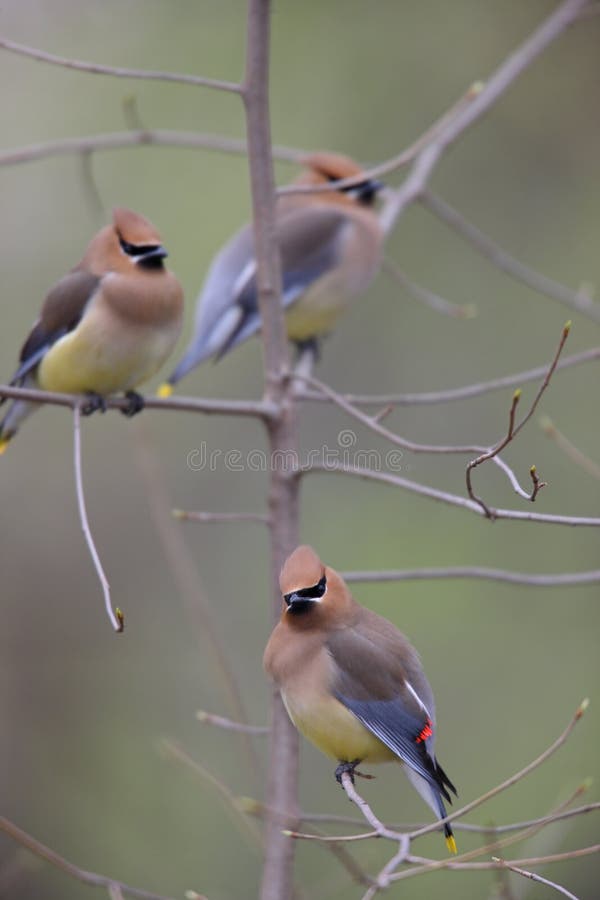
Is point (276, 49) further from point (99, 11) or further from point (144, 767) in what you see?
point (144, 767)

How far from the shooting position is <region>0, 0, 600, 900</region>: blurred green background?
20.2 ft

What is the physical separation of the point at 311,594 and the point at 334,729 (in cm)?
32

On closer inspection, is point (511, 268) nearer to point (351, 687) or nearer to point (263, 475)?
point (351, 687)

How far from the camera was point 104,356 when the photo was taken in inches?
151

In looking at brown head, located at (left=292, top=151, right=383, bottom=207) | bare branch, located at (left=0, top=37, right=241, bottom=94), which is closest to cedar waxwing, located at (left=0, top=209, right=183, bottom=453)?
bare branch, located at (left=0, top=37, right=241, bottom=94)

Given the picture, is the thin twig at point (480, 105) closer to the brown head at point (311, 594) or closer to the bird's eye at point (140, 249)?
the bird's eye at point (140, 249)

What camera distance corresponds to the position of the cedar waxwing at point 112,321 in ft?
12.5

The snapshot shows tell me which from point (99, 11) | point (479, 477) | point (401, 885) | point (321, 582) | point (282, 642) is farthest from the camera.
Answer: point (99, 11)

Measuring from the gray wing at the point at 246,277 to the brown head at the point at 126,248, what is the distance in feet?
2.43

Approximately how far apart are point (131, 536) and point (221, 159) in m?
2.09

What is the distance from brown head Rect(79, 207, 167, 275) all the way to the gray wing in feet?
2.43

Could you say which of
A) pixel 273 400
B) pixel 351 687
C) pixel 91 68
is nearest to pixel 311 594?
pixel 351 687

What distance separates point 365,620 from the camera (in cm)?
288

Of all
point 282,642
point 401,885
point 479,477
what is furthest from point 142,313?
point 401,885
